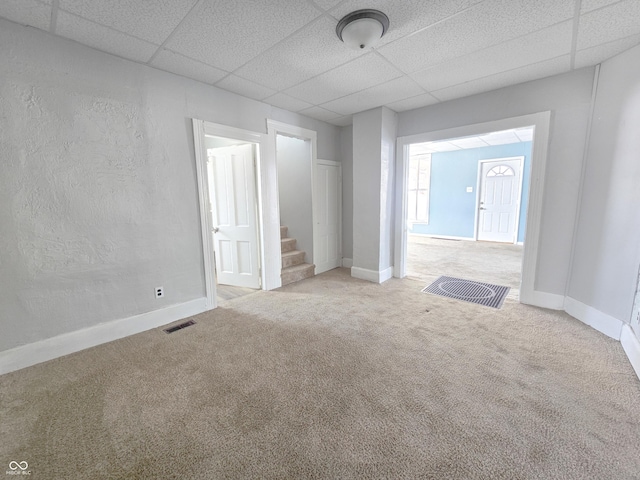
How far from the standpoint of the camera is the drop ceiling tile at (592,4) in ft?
5.43

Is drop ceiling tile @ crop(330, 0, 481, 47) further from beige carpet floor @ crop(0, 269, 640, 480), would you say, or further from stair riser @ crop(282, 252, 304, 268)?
stair riser @ crop(282, 252, 304, 268)

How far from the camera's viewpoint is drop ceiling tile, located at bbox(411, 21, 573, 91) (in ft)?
6.63

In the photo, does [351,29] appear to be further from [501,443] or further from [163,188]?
[501,443]

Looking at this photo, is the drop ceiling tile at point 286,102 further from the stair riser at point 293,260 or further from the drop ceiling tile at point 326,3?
the stair riser at point 293,260

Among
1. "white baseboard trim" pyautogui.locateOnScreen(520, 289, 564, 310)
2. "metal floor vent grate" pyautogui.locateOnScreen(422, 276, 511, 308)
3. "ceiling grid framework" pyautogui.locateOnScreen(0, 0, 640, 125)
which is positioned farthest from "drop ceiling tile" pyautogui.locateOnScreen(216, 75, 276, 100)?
"white baseboard trim" pyautogui.locateOnScreen(520, 289, 564, 310)

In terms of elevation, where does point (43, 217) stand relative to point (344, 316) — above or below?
above

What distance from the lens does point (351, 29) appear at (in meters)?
1.81

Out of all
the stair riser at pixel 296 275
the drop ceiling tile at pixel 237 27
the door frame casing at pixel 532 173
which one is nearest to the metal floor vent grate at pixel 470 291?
the door frame casing at pixel 532 173

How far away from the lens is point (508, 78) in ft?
9.05

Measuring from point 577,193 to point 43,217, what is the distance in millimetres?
4784

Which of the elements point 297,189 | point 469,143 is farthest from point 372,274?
point 469,143

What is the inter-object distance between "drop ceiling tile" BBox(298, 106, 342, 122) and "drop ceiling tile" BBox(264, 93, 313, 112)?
129 mm

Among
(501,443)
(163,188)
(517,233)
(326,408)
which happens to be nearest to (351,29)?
(163,188)

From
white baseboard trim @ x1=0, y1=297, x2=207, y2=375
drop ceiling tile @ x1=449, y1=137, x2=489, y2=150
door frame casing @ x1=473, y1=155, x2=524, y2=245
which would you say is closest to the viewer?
white baseboard trim @ x1=0, y1=297, x2=207, y2=375
